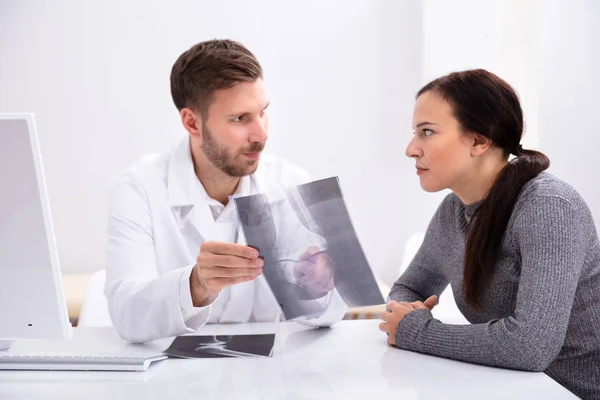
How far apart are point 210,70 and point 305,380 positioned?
1.27 meters

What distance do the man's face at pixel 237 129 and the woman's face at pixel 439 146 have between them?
2.16ft

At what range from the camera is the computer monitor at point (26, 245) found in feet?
4.15

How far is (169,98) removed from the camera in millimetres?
4199

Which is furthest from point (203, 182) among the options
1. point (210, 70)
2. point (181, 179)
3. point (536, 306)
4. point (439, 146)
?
point (536, 306)

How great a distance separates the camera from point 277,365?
1.67m

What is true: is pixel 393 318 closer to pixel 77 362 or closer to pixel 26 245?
pixel 77 362

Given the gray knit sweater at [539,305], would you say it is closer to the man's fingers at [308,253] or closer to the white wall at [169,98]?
the man's fingers at [308,253]

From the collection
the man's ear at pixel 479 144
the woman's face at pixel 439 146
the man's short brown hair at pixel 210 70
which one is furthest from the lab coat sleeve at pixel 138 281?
the man's ear at pixel 479 144

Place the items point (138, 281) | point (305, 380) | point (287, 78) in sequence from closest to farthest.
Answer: point (305, 380), point (138, 281), point (287, 78)

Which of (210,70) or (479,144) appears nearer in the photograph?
(479,144)

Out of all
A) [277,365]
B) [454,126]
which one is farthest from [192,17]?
[277,365]

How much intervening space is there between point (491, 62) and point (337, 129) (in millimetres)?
973

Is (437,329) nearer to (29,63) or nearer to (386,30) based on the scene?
(386,30)

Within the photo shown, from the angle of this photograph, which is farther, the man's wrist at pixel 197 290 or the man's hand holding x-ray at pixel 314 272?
the man's wrist at pixel 197 290
